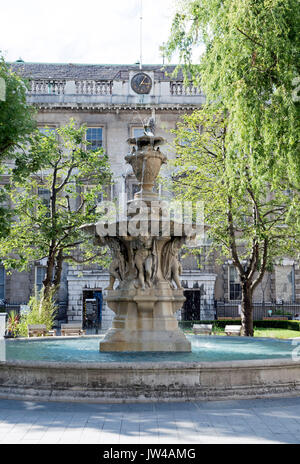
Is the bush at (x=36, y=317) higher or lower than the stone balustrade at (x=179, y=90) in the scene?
lower

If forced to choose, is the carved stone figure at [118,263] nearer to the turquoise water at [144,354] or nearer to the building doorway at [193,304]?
the turquoise water at [144,354]

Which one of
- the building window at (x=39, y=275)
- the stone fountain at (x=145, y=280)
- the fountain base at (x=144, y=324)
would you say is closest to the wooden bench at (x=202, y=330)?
the stone fountain at (x=145, y=280)

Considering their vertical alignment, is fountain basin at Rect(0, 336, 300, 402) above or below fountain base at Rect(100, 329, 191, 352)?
below

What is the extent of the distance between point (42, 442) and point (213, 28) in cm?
→ 936

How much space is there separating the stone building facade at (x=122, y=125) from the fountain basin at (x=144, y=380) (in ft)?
80.8

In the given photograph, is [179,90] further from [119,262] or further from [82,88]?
[119,262]

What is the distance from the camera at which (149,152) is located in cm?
1121

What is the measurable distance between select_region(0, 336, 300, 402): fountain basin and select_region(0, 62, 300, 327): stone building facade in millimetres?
24637

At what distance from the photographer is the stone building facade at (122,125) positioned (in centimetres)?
3253

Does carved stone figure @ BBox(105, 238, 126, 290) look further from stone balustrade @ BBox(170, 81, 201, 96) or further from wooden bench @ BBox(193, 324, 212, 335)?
stone balustrade @ BBox(170, 81, 201, 96)

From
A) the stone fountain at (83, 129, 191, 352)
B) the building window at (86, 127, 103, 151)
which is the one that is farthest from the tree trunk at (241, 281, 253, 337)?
the building window at (86, 127, 103, 151)

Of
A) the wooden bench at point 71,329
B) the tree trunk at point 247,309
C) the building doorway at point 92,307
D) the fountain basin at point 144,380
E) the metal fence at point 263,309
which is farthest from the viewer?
the metal fence at point 263,309

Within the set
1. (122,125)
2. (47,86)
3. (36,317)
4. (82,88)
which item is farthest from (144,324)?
(47,86)

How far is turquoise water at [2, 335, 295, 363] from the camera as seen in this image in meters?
9.02
